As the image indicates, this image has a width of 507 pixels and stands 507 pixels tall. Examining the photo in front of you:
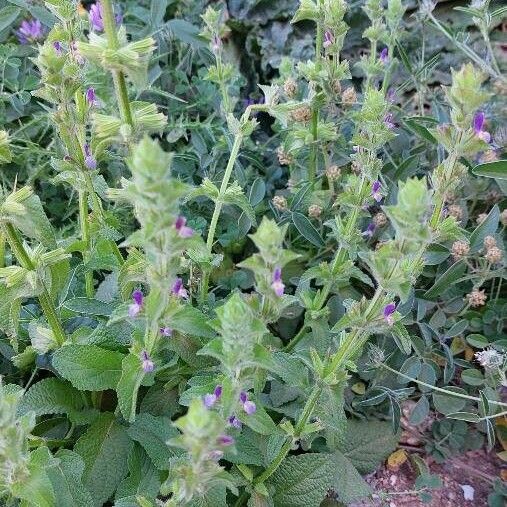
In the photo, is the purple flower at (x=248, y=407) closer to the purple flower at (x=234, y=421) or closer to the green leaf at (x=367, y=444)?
the purple flower at (x=234, y=421)

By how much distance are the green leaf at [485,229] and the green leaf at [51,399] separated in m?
0.84

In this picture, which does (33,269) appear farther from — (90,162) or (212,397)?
(212,397)

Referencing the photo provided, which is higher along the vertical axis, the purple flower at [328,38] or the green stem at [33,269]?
the purple flower at [328,38]

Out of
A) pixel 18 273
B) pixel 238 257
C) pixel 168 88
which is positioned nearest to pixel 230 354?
pixel 18 273

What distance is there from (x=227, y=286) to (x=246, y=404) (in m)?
0.65

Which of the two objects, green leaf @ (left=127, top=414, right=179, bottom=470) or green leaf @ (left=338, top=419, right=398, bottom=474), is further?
green leaf @ (left=338, top=419, right=398, bottom=474)

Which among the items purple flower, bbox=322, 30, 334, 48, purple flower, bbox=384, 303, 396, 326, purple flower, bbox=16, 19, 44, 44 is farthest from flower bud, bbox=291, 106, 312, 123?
purple flower, bbox=16, 19, 44, 44

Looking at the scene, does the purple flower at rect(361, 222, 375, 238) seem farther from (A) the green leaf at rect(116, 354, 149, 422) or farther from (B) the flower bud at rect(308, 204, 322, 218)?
(A) the green leaf at rect(116, 354, 149, 422)

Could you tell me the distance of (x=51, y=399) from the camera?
4.08 feet

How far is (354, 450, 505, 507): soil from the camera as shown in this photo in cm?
148

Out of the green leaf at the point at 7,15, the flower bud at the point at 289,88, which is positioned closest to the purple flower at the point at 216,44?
the flower bud at the point at 289,88

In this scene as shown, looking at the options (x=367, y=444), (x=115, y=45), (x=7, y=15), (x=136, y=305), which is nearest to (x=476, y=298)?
(x=367, y=444)

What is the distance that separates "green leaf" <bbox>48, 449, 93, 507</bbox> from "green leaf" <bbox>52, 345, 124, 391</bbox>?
0.39 ft

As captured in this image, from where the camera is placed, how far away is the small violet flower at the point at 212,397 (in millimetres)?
944
